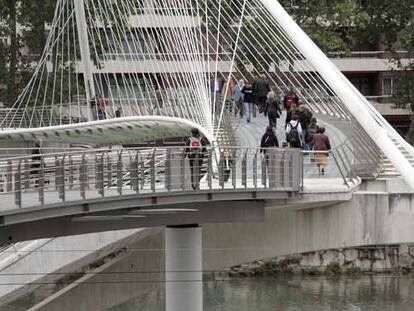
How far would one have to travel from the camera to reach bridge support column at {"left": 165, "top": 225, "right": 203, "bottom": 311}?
23875 millimetres

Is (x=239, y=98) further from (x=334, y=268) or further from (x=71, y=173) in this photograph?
(x=334, y=268)

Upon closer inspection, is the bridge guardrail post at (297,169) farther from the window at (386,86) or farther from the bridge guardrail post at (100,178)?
the window at (386,86)

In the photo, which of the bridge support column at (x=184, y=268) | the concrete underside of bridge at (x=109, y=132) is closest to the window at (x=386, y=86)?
the concrete underside of bridge at (x=109, y=132)

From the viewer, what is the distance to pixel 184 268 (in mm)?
24016

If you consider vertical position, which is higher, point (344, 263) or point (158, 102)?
point (158, 102)

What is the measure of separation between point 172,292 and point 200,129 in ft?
18.5

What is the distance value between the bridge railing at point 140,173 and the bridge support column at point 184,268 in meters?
1.85

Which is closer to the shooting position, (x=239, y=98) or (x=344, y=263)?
(x=239, y=98)

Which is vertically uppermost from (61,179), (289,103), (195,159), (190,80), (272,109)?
(190,80)

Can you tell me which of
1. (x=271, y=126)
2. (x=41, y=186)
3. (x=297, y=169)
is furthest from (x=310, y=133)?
(x=41, y=186)

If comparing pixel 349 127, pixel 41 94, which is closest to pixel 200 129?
pixel 349 127

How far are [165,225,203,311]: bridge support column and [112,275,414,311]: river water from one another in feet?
36.9

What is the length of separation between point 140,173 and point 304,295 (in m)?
20.4

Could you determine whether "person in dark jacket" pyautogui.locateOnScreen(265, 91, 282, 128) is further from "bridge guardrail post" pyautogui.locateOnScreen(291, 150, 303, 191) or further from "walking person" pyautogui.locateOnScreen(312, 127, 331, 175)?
"bridge guardrail post" pyautogui.locateOnScreen(291, 150, 303, 191)
